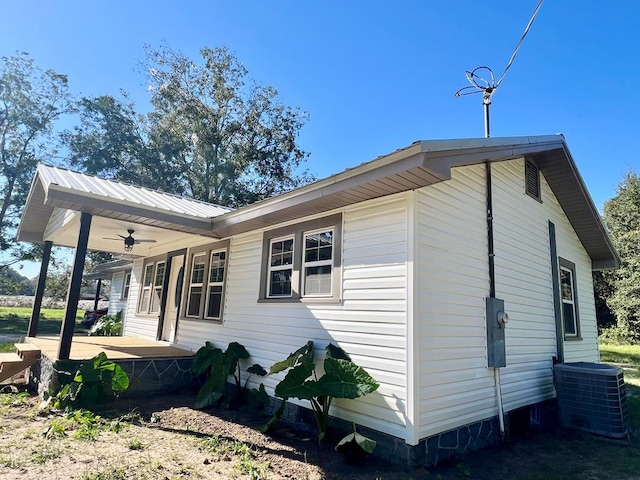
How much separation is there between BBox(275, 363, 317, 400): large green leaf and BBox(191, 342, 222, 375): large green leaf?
250 cm

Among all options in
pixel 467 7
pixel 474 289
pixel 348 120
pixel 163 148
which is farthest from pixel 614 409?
pixel 163 148

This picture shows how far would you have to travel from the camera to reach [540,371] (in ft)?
20.1

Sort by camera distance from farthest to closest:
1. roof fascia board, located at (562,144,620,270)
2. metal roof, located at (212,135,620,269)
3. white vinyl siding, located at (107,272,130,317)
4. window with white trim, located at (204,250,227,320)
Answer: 1. white vinyl siding, located at (107,272,130,317)
2. window with white trim, located at (204,250,227,320)
3. roof fascia board, located at (562,144,620,270)
4. metal roof, located at (212,135,620,269)

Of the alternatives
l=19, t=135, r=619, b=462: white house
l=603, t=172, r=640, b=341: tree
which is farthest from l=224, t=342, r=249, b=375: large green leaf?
l=603, t=172, r=640, b=341: tree

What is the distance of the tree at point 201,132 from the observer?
20.9m

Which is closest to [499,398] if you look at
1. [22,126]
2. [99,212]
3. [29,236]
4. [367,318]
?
[367,318]

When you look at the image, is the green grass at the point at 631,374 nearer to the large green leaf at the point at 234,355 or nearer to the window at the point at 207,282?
the large green leaf at the point at 234,355

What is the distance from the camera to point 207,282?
761 cm

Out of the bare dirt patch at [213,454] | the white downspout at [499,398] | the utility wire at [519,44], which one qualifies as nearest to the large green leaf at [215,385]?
the bare dirt patch at [213,454]

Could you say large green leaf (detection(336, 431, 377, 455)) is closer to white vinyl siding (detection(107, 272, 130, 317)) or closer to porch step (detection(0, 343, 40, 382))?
porch step (detection(0, 343, 40, 382))

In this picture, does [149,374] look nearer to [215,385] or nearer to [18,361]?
[215,385]

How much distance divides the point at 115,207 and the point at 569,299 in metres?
8.68

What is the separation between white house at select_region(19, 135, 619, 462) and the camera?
13.1ft

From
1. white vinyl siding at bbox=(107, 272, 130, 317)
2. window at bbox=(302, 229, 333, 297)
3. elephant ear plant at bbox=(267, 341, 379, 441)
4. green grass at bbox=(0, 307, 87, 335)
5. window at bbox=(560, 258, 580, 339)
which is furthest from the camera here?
green grass at bbox=(0, 307, 87, 335)
